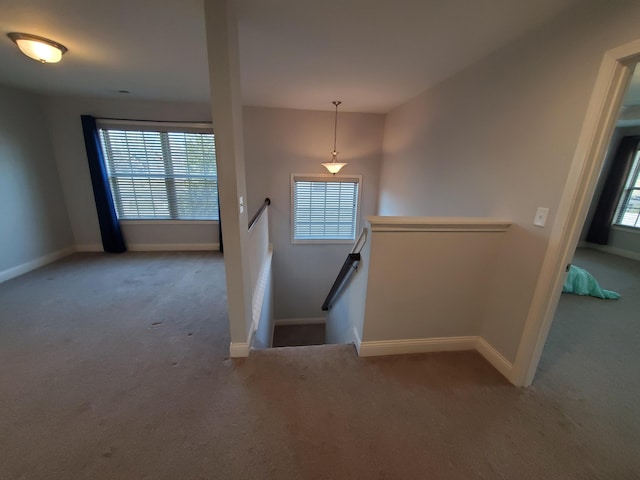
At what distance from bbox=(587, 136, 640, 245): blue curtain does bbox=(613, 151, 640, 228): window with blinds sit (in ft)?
0.19

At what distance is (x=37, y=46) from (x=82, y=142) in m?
2.42

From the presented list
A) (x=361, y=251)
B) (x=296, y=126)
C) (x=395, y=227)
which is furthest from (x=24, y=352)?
(x=296, y=126)

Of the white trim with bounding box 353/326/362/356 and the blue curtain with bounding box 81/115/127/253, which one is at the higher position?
the blue curtain with bounding box 81/115/127/253

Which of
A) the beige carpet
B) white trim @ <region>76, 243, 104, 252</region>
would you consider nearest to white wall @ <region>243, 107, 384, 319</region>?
the beige carpet

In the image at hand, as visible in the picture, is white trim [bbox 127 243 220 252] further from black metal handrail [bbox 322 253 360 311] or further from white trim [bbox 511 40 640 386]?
white trim [bbox 511 40 640 386]

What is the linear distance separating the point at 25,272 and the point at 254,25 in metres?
4.31

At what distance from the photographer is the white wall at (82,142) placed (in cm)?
367

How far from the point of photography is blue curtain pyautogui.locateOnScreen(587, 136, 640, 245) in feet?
15.2

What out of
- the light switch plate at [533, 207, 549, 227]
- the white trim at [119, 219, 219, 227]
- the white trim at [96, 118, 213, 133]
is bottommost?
the white trim at [119, 219, 219, 227]

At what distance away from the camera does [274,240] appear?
4566mm

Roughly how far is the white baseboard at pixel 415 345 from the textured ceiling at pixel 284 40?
227 centimetres

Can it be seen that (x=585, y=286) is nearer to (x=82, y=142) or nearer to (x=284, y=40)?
(x=284, y=40)

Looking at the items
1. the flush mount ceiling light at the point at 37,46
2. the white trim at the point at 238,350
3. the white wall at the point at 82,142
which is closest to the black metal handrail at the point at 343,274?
the white trim at the point at 238,350

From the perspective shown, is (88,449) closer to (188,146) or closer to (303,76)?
(303,76)
